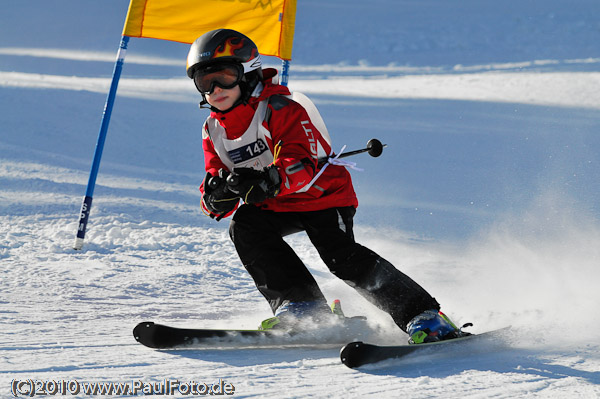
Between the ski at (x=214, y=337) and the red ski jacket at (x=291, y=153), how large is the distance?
592mm

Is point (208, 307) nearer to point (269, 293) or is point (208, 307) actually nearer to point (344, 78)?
point (269, 293)

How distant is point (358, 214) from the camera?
5.90 meters

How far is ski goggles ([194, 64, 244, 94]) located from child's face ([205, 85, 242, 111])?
16mm

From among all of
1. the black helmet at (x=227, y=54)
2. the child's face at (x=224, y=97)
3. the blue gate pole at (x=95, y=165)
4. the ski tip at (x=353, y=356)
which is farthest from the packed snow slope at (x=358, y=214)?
the black helmet at (x=227, y=54)

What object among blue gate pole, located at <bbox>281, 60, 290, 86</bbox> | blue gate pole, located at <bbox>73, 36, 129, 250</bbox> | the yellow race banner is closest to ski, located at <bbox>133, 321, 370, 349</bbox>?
blue gate pole, located at <bbox>73, 36, 129, 250</bbox>

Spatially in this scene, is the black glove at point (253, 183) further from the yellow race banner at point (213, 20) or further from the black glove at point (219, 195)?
the yellow race banner at point (213, 20)

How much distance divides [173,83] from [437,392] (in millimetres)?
9381

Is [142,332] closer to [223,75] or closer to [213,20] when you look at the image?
[223,75]

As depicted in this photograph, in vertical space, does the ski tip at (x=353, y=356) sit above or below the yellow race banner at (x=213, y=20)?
below

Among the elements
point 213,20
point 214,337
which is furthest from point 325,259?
point 213,20

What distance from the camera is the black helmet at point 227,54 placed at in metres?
3.14

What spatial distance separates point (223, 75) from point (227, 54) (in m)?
0.09

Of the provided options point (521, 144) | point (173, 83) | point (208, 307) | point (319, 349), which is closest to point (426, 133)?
point (521, 144)

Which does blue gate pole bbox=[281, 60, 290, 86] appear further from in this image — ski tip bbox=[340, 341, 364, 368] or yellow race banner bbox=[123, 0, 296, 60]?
ski tip bbox=[340, 341, 364, 368]
